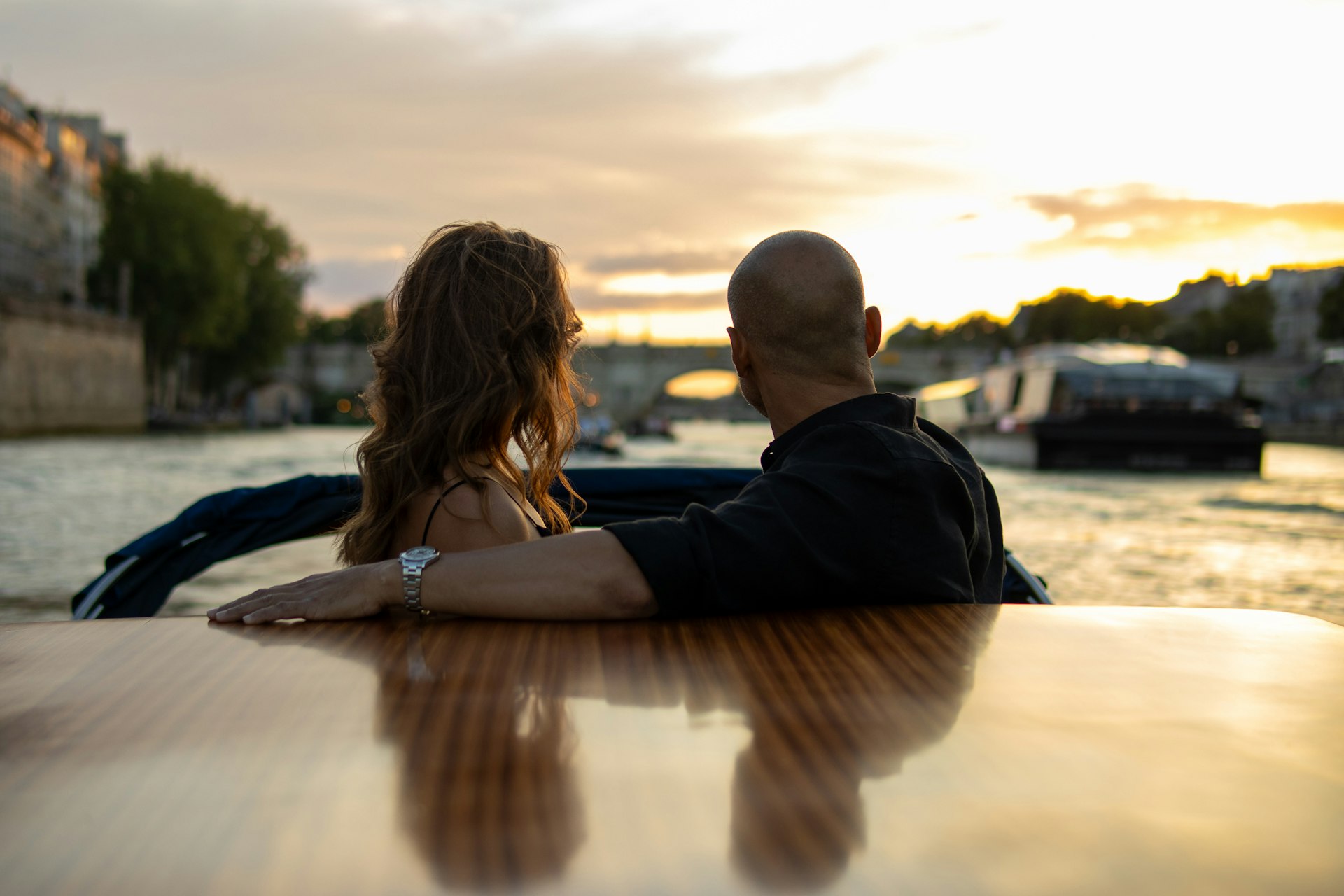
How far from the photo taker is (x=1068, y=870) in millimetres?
482

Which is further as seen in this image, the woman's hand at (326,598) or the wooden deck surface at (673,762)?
the woman's hand at (326,598)

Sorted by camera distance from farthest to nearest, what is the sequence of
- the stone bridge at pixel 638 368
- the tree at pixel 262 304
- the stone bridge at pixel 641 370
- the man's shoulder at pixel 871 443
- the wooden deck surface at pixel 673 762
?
the stone bridge at pixel 638 368, the stone bridge at pixel 641 370, the tree at pixel 262 304, the man's shoulder at pixel 871 443, the wooden deck surface at pixel 673 762

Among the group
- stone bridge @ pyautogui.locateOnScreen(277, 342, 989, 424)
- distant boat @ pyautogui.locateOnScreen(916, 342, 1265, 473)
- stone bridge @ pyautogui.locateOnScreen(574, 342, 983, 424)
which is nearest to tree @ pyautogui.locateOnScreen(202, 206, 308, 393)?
stone bridge @ pyautogui.locateOnScreen(277, 342, 989, 424)

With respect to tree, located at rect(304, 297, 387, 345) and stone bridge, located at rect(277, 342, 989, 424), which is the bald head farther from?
tree, located at rect(304, 297, 387, 345)

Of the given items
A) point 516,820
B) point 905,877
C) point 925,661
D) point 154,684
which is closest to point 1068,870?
point 905,877

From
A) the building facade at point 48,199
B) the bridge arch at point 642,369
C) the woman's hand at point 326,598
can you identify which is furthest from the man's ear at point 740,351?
the bridge arch at point 642,369

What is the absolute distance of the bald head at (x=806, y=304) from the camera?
1.34 m

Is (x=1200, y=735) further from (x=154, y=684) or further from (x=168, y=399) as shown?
(x=168, y=399)

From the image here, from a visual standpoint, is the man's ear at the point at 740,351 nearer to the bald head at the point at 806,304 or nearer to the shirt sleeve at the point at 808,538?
the bald head at the point at 806,304

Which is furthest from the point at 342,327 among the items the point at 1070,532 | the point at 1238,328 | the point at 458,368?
the point at 458,368

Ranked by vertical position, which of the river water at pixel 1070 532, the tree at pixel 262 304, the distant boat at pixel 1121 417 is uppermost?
the tree at pixel 262 304

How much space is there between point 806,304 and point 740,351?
0.39 feet

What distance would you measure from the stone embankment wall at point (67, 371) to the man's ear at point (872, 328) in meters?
→ 33.8

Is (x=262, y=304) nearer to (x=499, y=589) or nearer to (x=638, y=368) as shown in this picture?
(x=638, y=368)
